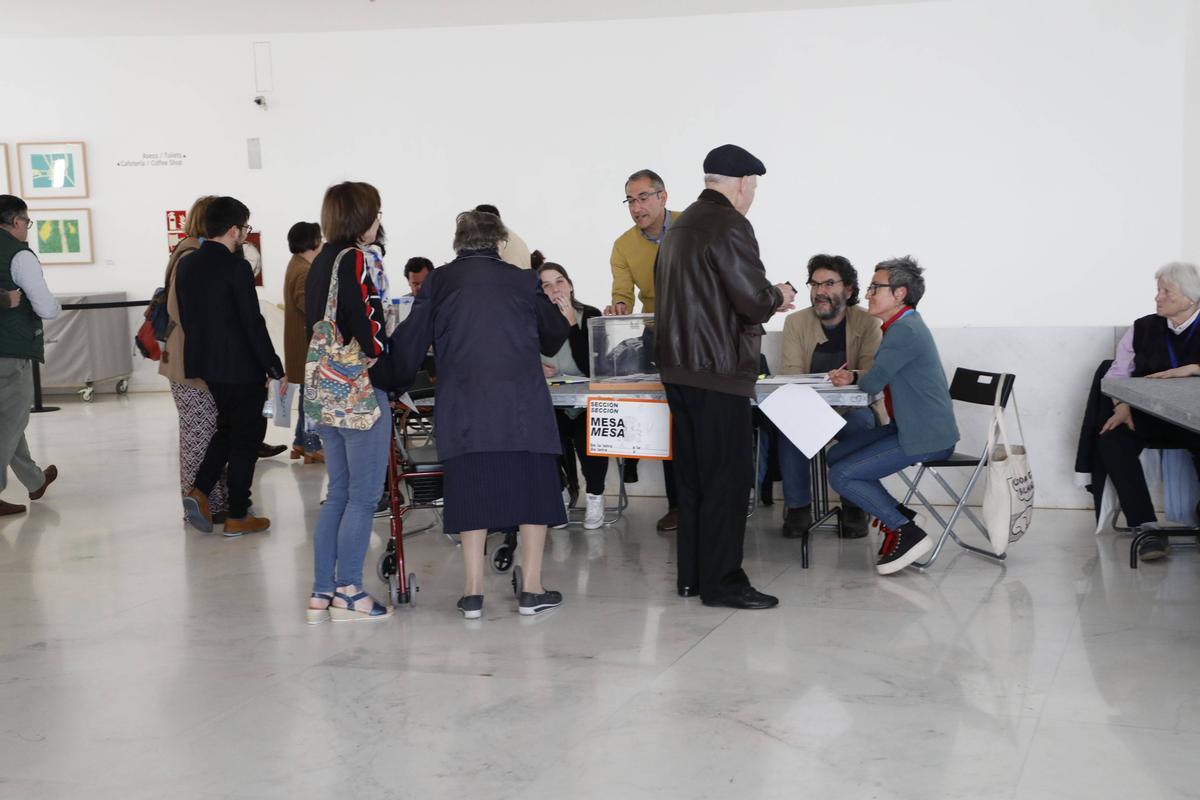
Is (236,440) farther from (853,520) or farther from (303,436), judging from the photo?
(853,520)

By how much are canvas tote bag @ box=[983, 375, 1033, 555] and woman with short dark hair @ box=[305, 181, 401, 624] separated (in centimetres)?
223

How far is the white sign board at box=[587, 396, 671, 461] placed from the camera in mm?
4621

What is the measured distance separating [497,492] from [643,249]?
201 centimetres

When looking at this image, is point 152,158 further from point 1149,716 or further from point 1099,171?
point 1149,716

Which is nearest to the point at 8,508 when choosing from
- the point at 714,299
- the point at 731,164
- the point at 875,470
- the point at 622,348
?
the point at 622,348

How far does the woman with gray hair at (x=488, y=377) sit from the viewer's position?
A: 3955mm

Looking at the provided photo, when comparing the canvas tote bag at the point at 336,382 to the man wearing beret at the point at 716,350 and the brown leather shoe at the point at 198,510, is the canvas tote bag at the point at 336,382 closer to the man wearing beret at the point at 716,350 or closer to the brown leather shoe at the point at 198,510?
the man wearing beret at the point at 716,350

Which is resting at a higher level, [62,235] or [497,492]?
[62,235]

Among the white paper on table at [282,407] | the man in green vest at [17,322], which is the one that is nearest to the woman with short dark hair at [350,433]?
the man in green vest at [17,322]

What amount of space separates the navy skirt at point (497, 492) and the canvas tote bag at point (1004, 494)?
5.60ft

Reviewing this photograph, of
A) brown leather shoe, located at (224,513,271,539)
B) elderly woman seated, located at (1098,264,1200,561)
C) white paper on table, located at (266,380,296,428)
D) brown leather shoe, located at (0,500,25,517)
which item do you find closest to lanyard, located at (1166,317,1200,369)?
elderly woman seated, located at (1098,264,1200,561)

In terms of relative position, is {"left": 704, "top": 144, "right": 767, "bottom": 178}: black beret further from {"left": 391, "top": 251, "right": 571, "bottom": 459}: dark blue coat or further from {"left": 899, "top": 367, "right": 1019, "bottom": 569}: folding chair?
{"left": 899, "top": 367, "right": 1019, "bottom": 569}: folding chair

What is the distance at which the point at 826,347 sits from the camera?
5.52 meters

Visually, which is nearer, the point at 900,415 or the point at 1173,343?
the point at 900,415
